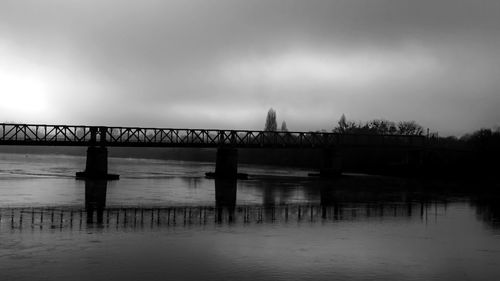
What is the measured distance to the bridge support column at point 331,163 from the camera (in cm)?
8175

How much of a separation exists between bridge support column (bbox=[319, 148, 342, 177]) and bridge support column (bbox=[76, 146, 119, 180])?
108 ft

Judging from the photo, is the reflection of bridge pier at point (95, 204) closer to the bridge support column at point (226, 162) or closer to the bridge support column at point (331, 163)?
the bridge support column at point (226, 162)

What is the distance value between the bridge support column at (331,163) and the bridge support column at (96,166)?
108 feet

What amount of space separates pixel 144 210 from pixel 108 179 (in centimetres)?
3059

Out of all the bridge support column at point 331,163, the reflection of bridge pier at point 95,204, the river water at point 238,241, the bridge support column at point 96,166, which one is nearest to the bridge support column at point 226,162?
the bridge support column at point 96,166

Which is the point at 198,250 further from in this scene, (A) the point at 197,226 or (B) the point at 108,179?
(B) the point at 108,179

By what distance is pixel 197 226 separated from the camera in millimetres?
23281

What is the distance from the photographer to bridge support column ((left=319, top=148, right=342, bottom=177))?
81750mm

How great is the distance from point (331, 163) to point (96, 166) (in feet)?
121

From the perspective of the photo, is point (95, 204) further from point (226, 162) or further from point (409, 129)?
point (409, 129)

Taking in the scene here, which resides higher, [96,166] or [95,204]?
[96,166]

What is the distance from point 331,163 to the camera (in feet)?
275

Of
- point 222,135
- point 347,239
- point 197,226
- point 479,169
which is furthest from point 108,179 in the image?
point 479,169

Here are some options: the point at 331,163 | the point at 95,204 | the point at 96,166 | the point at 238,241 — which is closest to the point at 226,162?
the point at 96,166
